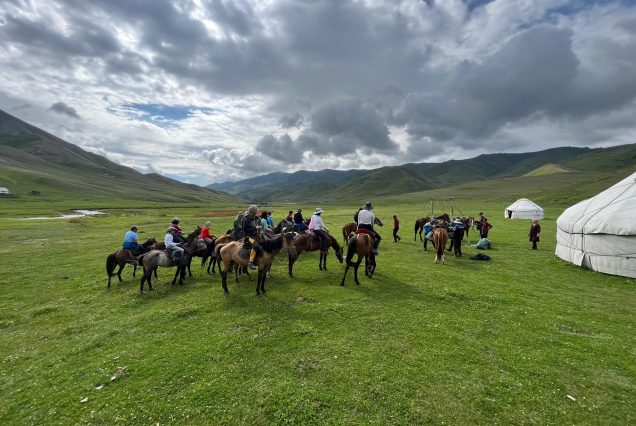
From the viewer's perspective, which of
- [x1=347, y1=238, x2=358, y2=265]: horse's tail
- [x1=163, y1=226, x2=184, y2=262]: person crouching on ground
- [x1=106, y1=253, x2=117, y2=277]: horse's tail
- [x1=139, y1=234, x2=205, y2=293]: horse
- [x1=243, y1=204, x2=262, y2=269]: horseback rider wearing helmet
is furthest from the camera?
[x1=106, y1=253, x2=117, y2=277]: horse's tail

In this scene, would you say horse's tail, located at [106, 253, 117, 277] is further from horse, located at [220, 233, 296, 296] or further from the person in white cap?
the person in white cap

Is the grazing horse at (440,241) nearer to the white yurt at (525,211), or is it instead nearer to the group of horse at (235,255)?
the group of horse at (235,255)

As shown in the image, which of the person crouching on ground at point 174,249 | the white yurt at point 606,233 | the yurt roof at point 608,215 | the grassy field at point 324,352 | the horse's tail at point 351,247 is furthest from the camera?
the yurt roof at point 608,215

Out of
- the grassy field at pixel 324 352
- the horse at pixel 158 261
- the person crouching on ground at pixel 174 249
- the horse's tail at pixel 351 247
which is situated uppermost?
the horse's tail at pixel 351 247

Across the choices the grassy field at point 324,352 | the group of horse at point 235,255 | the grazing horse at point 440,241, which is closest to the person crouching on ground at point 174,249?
the group of horse at point 235,255

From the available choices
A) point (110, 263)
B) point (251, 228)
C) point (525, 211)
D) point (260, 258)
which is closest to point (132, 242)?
point (110, 263)

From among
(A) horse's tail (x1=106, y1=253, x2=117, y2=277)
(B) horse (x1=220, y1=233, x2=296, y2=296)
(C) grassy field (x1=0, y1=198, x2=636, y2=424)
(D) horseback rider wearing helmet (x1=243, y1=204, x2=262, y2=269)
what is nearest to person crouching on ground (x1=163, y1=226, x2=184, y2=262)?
(C) grassy field (x1=0, y1=198, x2=636, y2=424)

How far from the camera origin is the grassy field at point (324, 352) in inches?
249

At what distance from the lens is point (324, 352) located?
8.28 metres

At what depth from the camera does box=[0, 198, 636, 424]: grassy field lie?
633cm

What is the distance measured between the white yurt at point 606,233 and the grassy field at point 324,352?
1.14 metres

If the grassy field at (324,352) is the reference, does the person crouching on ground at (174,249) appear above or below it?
above

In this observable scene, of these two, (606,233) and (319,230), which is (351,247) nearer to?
(319,230)

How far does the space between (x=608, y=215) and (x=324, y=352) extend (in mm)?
18555
